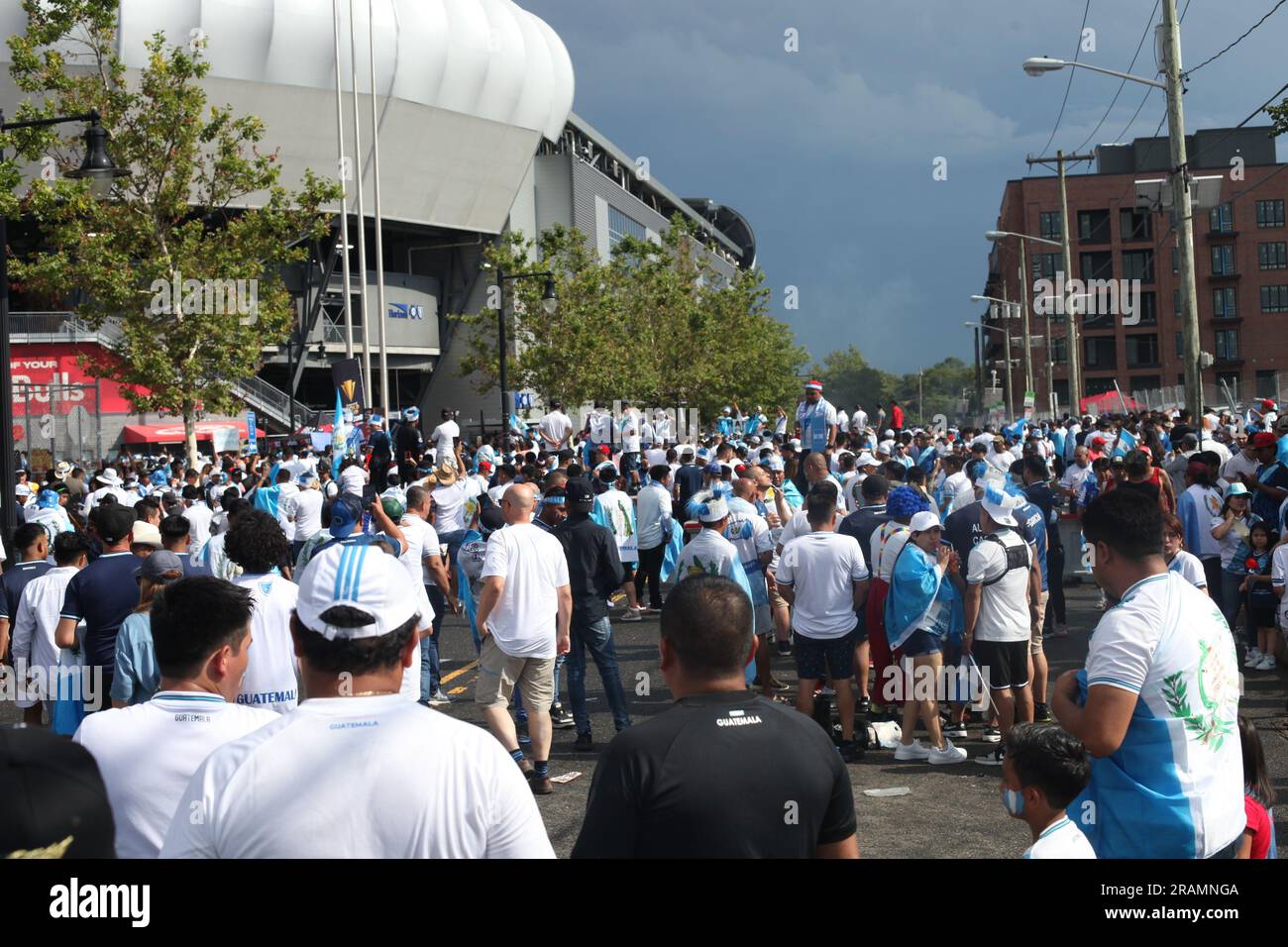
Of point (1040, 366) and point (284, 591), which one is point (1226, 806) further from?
point (1040, 366)

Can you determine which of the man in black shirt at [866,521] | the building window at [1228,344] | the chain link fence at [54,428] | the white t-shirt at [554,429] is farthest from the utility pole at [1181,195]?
the building window at [1228,344]

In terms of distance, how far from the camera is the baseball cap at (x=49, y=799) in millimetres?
2176

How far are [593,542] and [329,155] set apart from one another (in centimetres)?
5070

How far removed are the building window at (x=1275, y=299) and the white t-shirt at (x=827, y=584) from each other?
9057cm

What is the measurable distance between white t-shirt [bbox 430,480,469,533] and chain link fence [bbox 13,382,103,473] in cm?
1668

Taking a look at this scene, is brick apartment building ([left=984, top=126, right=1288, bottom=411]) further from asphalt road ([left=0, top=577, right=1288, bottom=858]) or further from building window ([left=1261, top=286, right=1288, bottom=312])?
asphalt road ([left=0, top=577, right=1288, bottom=858])

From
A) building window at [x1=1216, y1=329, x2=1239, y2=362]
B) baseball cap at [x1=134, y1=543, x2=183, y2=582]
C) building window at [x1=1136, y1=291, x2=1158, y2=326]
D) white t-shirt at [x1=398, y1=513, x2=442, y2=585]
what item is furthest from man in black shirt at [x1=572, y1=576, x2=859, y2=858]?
building window at [x1=1216, y1=329, x2=1239, y2=362]

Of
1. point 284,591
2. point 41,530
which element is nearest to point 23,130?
point 41,530

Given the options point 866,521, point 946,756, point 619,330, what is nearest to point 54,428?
point 619,330

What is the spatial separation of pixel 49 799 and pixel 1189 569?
731cm

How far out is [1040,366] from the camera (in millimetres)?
89812

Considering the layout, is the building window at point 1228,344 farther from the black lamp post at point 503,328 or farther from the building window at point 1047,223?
the black lamp post at point 503,328

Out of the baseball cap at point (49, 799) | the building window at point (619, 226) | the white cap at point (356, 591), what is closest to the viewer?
the baseball cap at point (49, 799)

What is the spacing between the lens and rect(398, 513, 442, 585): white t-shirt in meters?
9.91
